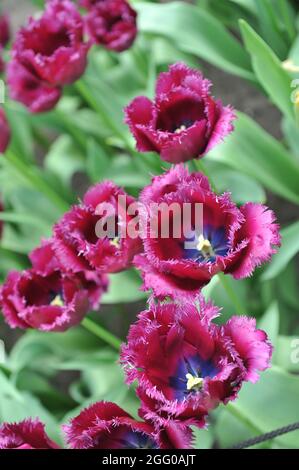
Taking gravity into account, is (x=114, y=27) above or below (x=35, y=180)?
above

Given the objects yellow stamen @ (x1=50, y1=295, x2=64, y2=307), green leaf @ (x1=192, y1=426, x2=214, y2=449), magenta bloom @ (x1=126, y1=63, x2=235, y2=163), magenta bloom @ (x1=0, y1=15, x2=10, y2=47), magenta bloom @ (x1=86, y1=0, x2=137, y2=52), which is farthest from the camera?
magenta bloom @ (x1=0, y1=15, x2=10, y2=47)

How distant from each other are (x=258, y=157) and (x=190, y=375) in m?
0.49

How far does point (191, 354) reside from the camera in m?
0.61

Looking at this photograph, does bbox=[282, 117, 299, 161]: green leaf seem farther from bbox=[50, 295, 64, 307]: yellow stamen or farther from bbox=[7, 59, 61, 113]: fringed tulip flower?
bbox=[50, 295, 64, 307]: yellow stamen

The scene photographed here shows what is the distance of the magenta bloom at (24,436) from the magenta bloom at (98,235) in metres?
0.15

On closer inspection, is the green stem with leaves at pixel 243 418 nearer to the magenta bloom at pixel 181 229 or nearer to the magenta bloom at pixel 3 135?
the magenta bloom at pixel 181 229

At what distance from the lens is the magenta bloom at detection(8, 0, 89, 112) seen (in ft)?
2.97

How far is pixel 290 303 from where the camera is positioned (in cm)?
115

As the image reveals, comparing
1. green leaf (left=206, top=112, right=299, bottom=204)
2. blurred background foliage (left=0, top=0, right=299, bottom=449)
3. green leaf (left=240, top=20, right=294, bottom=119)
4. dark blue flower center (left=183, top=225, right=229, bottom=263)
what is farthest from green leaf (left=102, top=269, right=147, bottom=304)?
dark blue flower center (left=183, top=225, right=229, bottom=263)

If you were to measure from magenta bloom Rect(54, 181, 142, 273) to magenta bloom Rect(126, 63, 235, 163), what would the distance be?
5 centimetres

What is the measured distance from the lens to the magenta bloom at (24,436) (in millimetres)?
612

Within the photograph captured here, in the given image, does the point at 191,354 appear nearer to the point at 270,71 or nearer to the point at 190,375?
the point at 190,375

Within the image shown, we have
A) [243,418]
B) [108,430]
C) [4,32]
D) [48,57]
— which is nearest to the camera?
[108,430]

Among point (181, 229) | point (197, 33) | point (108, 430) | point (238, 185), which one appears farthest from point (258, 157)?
point (108, 430)
